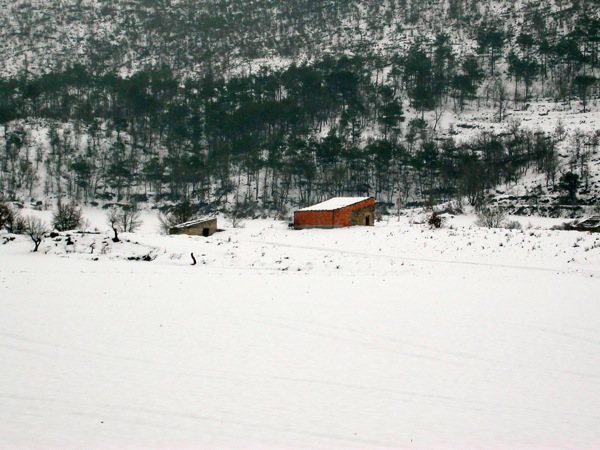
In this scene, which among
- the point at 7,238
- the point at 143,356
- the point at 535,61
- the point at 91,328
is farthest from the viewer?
the point at 535,61

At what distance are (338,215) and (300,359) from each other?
28.5 metres

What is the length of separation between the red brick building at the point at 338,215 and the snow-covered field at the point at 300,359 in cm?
1644

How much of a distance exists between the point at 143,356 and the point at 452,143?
6336cm

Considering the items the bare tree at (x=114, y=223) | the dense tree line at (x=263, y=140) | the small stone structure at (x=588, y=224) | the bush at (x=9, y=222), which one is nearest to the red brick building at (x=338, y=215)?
the bare tree at (x=114, y=223)

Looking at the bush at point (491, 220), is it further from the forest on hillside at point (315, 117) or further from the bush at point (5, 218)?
the bush at point (5, 218)

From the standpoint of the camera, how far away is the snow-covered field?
7.01 m

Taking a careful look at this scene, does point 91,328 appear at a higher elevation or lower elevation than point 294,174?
lower

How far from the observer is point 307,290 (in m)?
17.7

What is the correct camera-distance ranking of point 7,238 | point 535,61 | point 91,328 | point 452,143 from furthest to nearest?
point 535,61, point 452,143, point 7,238, point 91,328

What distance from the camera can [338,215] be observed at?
38.2m

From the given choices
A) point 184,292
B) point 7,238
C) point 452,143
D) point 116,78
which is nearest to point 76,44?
point 116,78

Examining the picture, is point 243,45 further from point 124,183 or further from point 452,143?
point 452,143

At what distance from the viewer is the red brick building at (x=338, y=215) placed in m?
38.2

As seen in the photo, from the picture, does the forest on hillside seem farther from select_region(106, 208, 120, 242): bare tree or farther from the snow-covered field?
the snow-covered field
